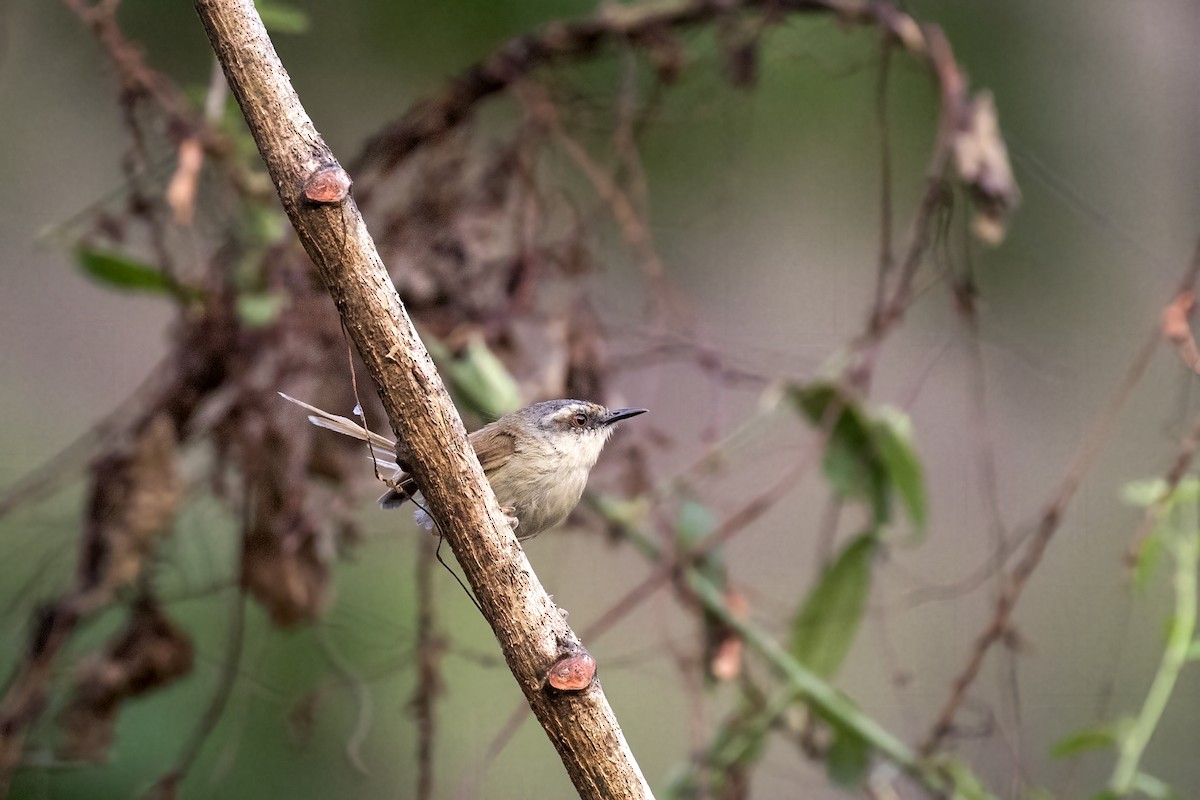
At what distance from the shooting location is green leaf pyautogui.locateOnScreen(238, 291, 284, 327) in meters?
2.57

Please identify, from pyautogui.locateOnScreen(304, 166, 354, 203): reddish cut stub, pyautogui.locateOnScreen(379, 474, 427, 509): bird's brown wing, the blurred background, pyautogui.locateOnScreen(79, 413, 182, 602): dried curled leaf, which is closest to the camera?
pyautogui.locateOnScreen(304, 166, 354, 203): reddish cut stub

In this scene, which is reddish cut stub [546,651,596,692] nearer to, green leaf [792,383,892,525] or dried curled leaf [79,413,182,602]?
green leaf [792,383,892,525]

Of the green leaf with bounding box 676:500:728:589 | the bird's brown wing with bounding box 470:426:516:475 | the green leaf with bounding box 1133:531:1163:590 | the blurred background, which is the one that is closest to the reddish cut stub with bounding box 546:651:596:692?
the bird's brown wing with bounding box 470:426:516:475

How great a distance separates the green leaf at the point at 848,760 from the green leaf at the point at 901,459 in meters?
0.47

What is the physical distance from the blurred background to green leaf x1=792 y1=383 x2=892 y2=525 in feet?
1.85

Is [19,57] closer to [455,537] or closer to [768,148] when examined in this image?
[768,148]

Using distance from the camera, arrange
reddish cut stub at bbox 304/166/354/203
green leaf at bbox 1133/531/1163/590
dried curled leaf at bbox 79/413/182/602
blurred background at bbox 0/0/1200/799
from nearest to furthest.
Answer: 1. reddish cut stub at bbox 304/166/354/203
2. green leaf at bbox 1133/531/1163/590
3. dried curled leaf at bbox 79/413/182/602
4. blurred background at bbox 0/0/1200/799

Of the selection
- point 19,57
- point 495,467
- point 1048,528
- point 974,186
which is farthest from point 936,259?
point 19,57

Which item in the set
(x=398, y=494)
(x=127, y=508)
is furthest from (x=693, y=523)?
(x=127, y=508)

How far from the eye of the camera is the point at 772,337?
142 inches

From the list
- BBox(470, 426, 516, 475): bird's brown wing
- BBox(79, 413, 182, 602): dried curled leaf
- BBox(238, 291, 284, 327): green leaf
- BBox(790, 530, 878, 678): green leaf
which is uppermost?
BBox(238, 291, 284, 327): green leaf

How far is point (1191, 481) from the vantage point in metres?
2.33

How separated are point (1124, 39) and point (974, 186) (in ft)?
6.06

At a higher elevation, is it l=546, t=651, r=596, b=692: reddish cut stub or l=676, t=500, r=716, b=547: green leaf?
l=546, t=651, r=596, b=692: reddish cut stub
